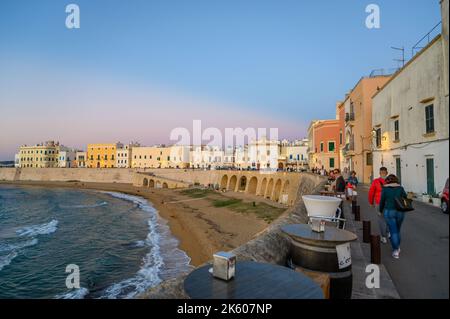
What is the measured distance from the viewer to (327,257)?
4086mm

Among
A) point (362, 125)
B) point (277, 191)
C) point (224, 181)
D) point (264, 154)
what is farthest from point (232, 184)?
point (362, 125)

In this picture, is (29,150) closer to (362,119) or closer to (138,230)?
(138,230)

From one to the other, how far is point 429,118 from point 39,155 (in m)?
128

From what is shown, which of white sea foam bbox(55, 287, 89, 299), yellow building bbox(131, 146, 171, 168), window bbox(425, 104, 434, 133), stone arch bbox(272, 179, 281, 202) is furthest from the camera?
yellow building bbox(131, 146, 171, 168)

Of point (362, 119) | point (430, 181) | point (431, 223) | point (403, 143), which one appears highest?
point (362, 119)

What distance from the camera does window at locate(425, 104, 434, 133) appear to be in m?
2.26

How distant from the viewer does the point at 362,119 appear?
25141 millimetres

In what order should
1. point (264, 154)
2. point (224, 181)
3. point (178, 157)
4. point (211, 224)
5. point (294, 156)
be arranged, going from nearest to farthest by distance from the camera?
1. point (211, 224)
2. point (224, 181)
3. point (294, 156)
4. point (264, 154)
5. point (178, 157)

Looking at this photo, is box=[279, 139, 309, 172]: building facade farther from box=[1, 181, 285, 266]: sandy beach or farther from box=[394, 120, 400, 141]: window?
box=[394, 120, 400, 141]: window

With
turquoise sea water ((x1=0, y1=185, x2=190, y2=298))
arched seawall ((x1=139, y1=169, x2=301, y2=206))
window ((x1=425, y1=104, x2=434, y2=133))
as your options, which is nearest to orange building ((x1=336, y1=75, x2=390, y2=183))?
arched seawall ((x1=139, y1=169, x2=301, y2=206))

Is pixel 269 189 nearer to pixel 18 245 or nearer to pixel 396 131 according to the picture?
pixel 18 245

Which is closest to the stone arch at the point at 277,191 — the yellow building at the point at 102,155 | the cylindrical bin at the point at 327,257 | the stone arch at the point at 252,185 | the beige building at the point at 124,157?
the stone arch at the point at 252,185
